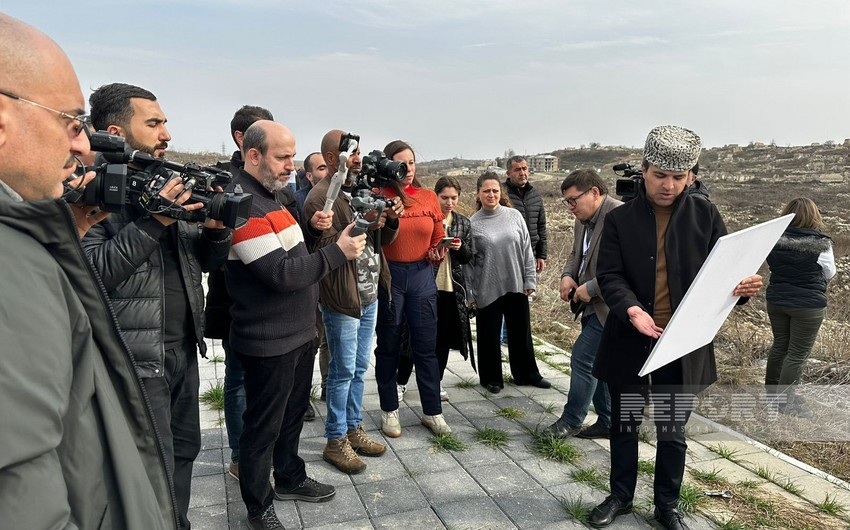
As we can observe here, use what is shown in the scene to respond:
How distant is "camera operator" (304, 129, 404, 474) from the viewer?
3.32 meters

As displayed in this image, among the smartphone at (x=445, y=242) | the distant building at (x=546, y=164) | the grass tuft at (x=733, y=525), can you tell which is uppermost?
the distant building at (x=546, y=164)

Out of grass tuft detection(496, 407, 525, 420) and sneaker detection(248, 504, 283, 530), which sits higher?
sneaker detection(248, 504, 283, 530)

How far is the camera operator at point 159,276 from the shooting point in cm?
199

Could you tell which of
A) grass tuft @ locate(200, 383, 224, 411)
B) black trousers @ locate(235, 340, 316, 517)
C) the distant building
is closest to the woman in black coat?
black trousers @ locate(235, 340, 316, 517)

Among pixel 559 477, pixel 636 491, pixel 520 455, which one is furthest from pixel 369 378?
pixel 636 491

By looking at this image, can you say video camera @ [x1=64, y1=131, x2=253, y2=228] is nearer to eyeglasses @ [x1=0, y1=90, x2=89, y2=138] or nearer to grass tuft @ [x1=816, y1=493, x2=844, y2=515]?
eyeglasses @ [x1=0, y1=90, x2=89, y2=138]

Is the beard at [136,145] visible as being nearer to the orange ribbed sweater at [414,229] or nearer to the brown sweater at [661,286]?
the orange ribbed sweater at [414,229]

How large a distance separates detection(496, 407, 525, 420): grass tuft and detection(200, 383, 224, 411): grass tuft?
7.38ft

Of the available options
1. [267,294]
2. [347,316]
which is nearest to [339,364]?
[347,316]

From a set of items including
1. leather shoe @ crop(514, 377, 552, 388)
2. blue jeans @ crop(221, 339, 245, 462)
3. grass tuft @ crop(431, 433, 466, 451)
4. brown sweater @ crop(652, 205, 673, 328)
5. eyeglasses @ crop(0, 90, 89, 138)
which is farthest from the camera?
leather shoe @ crop(514, 377, 552, 388)

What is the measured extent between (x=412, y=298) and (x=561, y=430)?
1.45 metres

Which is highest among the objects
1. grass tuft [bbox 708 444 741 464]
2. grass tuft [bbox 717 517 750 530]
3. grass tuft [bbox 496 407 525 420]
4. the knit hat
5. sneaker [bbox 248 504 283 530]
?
the knit hat

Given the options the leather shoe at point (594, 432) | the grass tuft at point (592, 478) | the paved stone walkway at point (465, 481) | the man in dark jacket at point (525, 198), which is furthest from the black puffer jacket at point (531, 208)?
the grass tuft at point (592, 478)

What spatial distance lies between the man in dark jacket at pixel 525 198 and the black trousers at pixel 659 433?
3056mm
